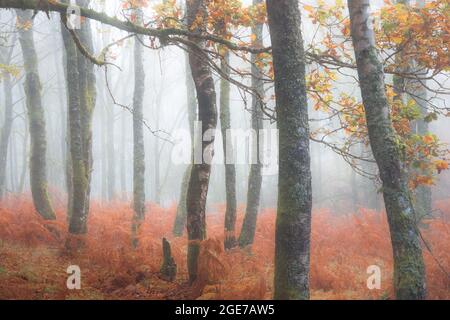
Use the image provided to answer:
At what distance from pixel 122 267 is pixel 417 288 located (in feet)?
16.3

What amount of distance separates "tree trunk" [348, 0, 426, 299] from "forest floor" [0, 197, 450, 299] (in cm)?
174

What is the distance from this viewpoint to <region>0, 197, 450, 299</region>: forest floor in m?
6.30

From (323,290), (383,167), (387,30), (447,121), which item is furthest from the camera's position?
(447,121)

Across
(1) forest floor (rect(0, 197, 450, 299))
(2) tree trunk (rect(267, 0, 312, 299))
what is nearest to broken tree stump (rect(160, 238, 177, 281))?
(1) forest floor (rect(0, 197, 450, 299))

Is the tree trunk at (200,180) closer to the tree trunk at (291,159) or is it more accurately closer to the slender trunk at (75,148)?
the tree trunk at (291,159)

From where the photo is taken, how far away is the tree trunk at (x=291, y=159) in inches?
185

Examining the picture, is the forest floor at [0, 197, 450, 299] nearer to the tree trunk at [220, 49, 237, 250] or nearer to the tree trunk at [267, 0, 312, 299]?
the tree trunk at [220, 49, 237, 250]

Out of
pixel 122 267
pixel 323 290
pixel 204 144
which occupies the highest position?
pixel 204 144

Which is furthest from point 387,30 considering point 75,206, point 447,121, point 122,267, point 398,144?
point 447,121

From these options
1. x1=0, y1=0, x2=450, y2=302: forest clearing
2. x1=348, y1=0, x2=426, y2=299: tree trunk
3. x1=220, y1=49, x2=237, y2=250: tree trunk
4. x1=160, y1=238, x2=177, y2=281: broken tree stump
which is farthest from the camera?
x1=220, y1=49, x2=237, y2=250: tree trunk

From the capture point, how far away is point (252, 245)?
10602 millimetres

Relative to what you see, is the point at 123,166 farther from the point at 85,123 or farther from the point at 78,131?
the point at 78,131

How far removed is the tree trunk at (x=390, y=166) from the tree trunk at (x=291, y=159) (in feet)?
4.37

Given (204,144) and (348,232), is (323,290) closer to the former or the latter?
(204,144)
